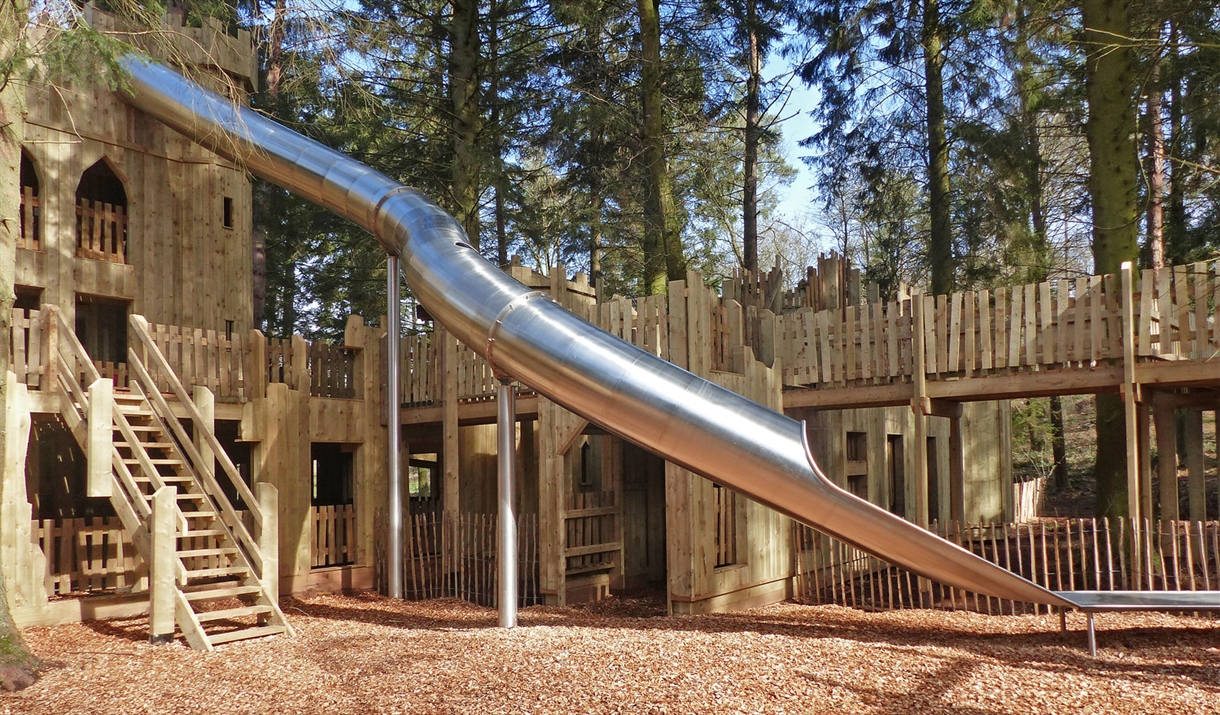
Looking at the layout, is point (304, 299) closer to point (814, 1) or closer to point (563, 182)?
point (563, 182)

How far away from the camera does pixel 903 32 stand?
20.1 meters

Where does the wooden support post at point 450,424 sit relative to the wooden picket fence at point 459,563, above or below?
above

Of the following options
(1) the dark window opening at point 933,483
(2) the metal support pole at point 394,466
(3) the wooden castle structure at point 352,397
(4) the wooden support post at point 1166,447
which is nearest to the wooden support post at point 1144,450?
(3) the wooden castle structure at point 352,397

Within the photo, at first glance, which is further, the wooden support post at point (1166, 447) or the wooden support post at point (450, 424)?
the wooden support post at point (450, 424)

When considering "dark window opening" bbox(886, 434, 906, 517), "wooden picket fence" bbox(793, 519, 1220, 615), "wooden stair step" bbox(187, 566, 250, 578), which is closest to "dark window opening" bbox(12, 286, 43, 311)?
"wooden stair step" bbox(187, 566, 250, 578)

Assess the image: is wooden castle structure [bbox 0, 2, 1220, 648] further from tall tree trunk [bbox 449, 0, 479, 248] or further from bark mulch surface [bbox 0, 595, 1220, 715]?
tall tree trunk [bbox 449, 0, 479, 248]

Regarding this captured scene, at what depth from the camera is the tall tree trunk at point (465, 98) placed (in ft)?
54.9

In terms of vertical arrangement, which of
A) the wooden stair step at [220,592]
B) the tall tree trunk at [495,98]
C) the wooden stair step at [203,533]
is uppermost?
the tall tree trunk at [495,98]

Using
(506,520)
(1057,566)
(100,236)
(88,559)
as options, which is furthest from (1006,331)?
(100,236)

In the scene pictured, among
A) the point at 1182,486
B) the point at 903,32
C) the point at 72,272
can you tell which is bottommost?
the point at 1182,486

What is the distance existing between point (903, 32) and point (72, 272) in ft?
54.7

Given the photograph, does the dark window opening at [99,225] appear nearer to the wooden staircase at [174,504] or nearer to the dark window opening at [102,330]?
the dark window opening at [102,330]

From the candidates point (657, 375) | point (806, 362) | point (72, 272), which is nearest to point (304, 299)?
point (72, 272)

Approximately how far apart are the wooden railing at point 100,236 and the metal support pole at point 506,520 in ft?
26.4
